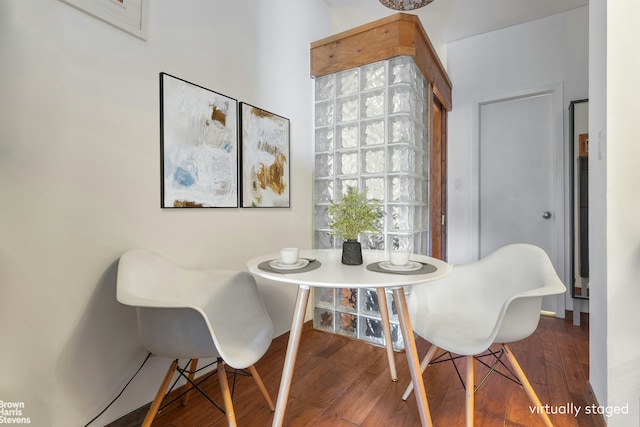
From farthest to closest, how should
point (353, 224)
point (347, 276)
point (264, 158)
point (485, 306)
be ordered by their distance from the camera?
point (264, 158) → point (485, 306) → point (353, 224) → point (347, 276)

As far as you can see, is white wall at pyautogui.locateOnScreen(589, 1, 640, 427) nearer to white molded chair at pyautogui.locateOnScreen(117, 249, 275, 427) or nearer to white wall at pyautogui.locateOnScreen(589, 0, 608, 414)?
white wall at pyautogui.locateOnScreen(589, 0, 608, 414)

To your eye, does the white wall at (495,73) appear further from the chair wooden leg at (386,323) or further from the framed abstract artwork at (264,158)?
the framed abstract artwork at (264,158)

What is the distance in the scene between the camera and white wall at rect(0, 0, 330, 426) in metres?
1.07

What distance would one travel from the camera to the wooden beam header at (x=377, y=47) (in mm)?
2074

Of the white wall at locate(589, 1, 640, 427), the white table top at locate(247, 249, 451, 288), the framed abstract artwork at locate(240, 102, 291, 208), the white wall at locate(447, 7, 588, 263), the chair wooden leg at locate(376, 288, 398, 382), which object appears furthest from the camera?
the white wall at locate(447, 7, 588, 263)

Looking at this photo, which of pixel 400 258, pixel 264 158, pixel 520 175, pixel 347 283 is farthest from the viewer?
pixel 520 175

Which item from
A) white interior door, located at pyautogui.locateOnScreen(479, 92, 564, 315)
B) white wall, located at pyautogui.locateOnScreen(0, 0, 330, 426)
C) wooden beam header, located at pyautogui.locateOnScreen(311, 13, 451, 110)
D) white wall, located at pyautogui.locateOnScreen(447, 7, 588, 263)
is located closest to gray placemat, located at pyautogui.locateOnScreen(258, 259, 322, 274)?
white wall, located at pyautogui.locateOnScreen(0, 0, 330, 426)

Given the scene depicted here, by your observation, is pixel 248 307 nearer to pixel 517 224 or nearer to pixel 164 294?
pixel 164 294

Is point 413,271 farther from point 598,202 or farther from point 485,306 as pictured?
point 598,202

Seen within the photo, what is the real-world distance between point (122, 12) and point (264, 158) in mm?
1016

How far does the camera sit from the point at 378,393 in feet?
5.29

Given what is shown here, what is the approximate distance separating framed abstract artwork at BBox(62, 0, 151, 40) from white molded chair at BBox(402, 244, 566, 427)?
1765mm

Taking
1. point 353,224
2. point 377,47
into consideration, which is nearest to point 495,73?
point 377,47

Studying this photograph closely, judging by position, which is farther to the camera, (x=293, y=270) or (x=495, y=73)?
(x=495, y=73)
